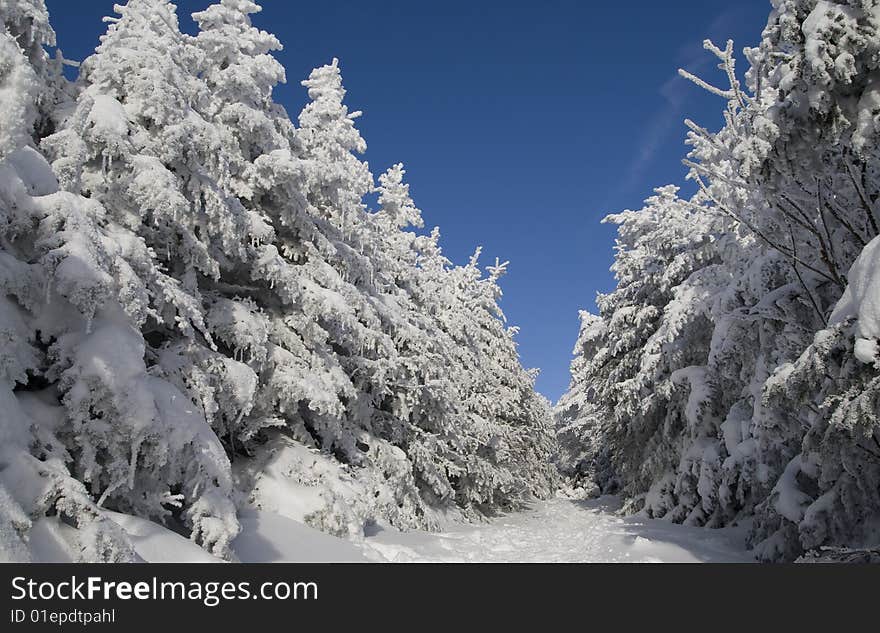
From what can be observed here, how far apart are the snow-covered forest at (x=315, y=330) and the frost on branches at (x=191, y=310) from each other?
0.04 m

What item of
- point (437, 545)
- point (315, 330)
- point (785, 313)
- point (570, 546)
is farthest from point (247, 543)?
point (785, 313)

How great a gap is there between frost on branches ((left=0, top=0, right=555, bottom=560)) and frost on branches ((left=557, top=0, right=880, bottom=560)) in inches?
242

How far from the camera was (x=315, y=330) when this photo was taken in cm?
1230

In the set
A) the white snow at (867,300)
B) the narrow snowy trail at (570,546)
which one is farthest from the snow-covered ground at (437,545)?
the white snow at (867,300)

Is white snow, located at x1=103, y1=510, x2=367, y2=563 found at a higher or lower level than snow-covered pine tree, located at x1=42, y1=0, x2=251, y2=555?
lower

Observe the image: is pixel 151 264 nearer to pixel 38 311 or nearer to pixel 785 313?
pixel 38 311

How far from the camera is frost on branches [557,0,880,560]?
16.8 feet

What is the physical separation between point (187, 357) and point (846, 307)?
8221mm

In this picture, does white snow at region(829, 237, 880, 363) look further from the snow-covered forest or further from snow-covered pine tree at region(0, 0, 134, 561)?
snow-covered pine tree at region(0, 0, 134, 561)

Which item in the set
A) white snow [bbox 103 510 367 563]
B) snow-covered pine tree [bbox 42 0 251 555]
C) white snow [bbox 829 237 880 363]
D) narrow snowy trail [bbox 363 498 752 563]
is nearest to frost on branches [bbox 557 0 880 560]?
white snow [bbox 829 237 880 363]

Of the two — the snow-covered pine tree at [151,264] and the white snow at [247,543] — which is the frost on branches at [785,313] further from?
the snow-covered pine tree at [151,264]

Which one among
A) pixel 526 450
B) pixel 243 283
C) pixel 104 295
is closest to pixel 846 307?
pixel 104 295
